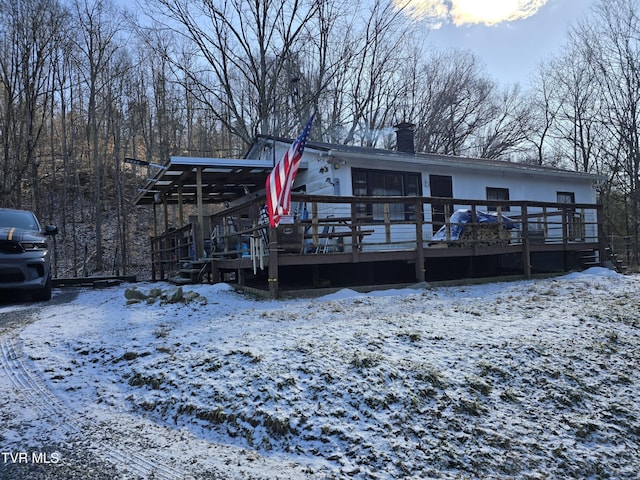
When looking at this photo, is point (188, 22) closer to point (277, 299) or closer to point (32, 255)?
point (32, 255)

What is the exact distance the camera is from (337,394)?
324 centimetres

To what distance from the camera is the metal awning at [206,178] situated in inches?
409

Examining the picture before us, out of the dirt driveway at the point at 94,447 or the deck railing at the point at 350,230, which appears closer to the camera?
the dirt driveway at the point at 94,447

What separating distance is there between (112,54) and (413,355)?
22883 mm

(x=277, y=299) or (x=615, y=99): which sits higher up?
(x=615, y=99)

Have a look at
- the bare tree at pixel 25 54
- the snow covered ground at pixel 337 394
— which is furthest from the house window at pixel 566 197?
the bare tree at pixel 25 54

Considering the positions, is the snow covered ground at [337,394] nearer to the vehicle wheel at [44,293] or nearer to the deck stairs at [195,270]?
the vehicle wheel at [44,293]

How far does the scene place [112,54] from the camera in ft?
69.9

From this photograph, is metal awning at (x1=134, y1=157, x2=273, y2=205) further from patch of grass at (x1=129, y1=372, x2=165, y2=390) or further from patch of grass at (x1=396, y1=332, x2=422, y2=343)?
patch of grass at (x1=396, y1=332, x2=422, y2=343)

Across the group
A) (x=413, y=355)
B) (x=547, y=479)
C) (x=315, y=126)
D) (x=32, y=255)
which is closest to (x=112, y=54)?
(x=315, y=126)

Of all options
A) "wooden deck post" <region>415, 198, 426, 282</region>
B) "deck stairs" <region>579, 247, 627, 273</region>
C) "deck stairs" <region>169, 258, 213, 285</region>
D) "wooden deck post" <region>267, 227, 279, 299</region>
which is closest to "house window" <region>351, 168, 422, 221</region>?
"wooden deck post" <region>415, 198, 426, 282</region>

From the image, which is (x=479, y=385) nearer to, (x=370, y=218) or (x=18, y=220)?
(x=370, y=218)

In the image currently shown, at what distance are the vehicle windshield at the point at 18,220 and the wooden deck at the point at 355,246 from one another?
3.04m

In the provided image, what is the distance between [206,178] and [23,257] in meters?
5.66
